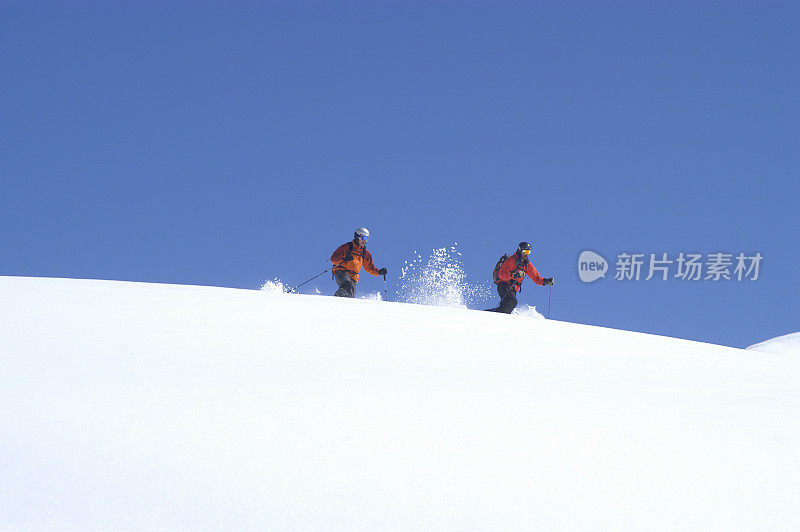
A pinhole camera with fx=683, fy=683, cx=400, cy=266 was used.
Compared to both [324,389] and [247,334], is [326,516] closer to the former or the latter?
[324,389]

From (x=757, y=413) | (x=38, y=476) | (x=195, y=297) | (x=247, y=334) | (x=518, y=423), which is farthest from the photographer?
(x=195, y=297)

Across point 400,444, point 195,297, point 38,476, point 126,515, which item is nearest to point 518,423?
point 400,444

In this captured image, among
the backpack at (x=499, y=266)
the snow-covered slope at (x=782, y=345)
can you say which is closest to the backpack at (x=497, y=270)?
the backpack at (x=499, y=266)

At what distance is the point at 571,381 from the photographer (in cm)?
428

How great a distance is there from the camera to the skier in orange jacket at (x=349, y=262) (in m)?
11.5

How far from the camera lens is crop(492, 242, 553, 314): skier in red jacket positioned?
11.6 metres

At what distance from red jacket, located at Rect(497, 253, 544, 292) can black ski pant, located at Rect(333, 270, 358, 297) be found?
2.55 meters

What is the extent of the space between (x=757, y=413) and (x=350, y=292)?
837cm

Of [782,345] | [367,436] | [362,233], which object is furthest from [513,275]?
[782,345]

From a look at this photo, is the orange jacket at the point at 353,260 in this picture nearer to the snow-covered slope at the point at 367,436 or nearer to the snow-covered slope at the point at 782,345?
the snow-covered slope at the point at 367,436

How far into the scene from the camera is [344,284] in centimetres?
1152

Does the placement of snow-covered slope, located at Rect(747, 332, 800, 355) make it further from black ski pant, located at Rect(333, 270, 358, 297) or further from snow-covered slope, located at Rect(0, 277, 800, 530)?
snow-covered slope, located at Rect(0, 277, 800, 530)

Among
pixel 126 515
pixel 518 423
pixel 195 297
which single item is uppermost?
pixel 195 297

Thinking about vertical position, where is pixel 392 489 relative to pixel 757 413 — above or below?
below
